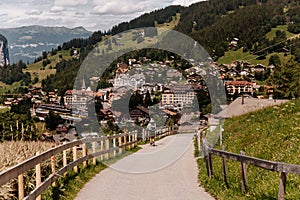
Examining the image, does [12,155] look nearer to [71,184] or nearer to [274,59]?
[71,184]

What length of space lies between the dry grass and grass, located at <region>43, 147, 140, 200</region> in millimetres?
903

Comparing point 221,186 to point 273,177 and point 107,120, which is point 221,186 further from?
point 107,120

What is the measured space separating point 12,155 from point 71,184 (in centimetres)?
164

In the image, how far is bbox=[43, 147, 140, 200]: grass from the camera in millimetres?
9037

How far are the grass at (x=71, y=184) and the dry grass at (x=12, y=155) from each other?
0.90 m

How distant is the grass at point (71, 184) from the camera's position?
904 centimetres

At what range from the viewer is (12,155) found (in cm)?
960

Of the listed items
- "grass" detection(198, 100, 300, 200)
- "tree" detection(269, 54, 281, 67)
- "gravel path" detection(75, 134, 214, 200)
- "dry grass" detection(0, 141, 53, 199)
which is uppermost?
"tree" detection(269, 54, 281, 67)

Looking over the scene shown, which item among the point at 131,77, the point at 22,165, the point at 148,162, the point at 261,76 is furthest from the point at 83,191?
the point at 261,76

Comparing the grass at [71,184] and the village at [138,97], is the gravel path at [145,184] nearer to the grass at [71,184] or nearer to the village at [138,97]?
the grass at [71,184]

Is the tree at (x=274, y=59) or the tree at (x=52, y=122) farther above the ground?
the tree at (x=274, y=59)

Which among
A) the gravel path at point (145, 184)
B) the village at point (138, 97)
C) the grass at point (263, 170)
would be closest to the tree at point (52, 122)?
the village at point (138, 97)

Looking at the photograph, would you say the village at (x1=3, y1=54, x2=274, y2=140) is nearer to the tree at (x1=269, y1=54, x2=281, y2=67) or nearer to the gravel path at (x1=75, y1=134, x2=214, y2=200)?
the gravel path at (x1=75, y1=134, x2=214, y2=200)

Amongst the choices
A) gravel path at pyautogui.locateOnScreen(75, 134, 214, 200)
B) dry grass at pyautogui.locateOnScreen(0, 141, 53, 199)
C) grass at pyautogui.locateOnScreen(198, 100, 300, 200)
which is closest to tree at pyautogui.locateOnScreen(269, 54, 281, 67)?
grass at pyautogui.locateOnScreen(198, 100, 300, 200)
